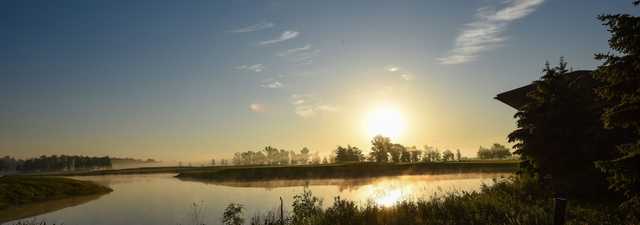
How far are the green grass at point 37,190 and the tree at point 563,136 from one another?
36070mm

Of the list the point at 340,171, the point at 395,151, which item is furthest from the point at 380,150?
the point at 340,171

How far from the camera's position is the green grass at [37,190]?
3294cm

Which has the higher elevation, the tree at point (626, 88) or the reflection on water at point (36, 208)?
the tree at point (626, 88)

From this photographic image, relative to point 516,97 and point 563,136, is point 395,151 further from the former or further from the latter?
point 563,136

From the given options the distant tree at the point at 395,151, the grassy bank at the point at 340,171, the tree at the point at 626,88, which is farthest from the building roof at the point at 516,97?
the distant tree at the point at 395,151

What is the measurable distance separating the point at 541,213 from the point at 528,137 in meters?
8.54

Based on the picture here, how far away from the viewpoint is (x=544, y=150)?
19.5 metres

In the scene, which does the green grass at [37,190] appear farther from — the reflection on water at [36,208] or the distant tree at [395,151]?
the distant tree at [395,151]

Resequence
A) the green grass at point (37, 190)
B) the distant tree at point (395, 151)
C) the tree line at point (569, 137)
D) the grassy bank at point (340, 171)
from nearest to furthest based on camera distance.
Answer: the tree line at point (569, 137)
the green grass at point (37, 190)
the grassy bank at point (340, 171)
the distant tree at point (395, 151)

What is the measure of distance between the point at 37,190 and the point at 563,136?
41.4m

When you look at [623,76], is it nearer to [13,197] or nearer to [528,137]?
[528,137]

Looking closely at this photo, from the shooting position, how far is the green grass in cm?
3294

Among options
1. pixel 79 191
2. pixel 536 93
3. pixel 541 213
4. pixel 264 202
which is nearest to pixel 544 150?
pixel 536 93

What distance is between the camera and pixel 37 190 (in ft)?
120
